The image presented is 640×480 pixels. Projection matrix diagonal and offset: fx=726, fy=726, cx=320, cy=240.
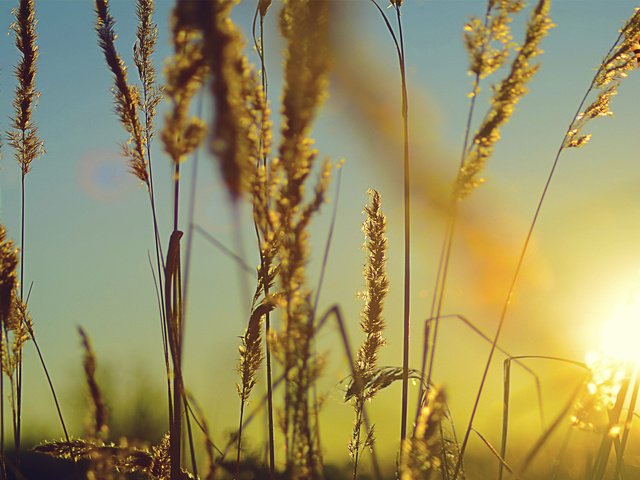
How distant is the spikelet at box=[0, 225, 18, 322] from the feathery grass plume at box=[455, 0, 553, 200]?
1.30 meters

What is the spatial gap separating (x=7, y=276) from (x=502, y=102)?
1.49 meters

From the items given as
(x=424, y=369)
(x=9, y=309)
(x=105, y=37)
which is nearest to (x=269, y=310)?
(x=424, y=369)

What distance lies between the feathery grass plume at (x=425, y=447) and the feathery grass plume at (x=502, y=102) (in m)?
0.60

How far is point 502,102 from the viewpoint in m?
1.97

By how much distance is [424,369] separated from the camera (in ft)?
7.89

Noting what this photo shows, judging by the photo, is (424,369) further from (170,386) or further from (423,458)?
(170,386)

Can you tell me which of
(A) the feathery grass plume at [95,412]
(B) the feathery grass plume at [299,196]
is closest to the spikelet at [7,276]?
(A) the feathery grass plume at [95,412]

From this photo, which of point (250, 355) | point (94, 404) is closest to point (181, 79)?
point (94, 404)

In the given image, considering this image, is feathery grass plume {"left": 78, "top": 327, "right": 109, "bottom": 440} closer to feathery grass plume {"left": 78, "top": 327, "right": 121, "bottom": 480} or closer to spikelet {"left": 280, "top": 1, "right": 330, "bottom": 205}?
feathery grass plume {"left": 78, "top": 327, "right": 121, "bottom": 480}

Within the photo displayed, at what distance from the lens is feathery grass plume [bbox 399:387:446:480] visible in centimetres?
174

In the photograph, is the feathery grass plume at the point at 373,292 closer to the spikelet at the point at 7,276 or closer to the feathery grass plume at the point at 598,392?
the feathery grass plume at the point at 598,392

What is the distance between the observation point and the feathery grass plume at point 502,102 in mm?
1965

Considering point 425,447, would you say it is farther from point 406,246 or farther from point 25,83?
point 25,83

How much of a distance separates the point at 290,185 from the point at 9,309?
1.09 m
